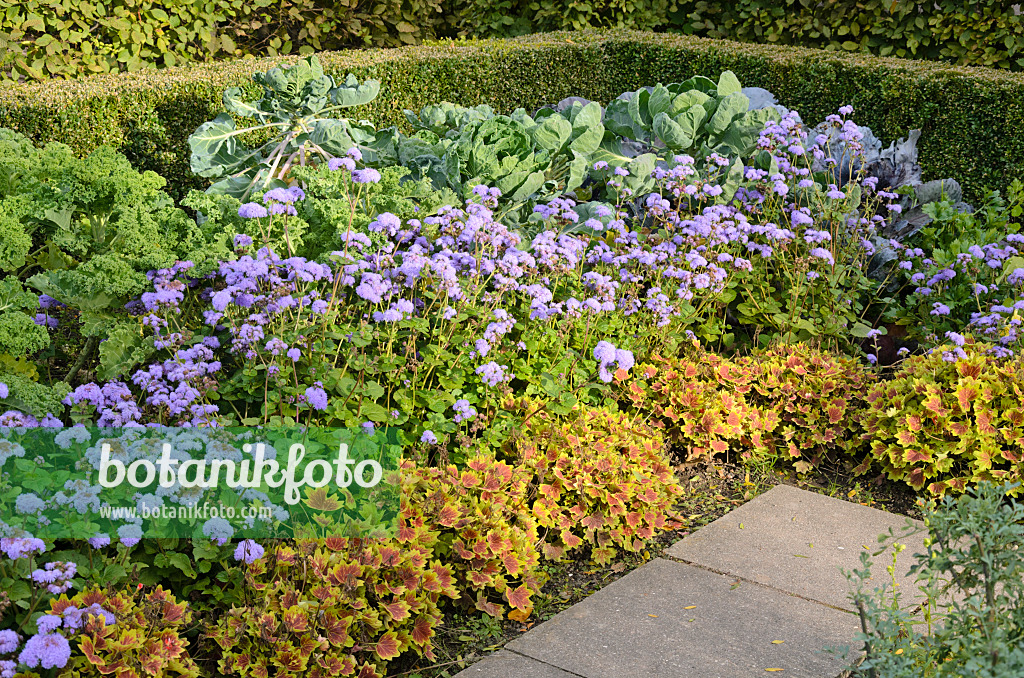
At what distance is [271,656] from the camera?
2627 millimetres

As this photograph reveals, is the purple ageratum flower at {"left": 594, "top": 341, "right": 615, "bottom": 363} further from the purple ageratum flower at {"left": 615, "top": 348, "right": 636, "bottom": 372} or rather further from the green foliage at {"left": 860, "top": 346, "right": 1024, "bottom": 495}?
the green foliage at {"left": 860, "top": 346, "right": 1024, "bottom": 495}

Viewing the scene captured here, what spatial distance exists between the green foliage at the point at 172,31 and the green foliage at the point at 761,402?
4394mm

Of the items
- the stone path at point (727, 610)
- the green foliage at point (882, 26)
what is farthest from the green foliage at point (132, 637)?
the green foliage at point (882, 26)

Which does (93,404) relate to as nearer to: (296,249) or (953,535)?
(296,249)

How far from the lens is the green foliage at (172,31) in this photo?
629cm

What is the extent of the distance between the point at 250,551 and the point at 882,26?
684cm

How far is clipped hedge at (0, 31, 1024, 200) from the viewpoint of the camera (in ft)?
18.0

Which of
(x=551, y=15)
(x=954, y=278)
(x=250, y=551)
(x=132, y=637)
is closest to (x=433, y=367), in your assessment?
(x=250, y=551)

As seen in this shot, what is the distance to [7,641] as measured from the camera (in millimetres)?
2311

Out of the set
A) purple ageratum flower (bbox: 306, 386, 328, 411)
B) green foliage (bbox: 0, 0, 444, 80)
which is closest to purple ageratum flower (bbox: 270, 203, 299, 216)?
purple ageratum flower (bbox: 306, 386, 328, 411)

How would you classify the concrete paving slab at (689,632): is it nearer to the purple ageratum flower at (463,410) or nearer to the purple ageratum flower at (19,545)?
the purple ageratum flower at (463,410)

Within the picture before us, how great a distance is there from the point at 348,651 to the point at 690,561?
4.33 ft

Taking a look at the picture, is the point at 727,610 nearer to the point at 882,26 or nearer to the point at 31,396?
the point at 31,396

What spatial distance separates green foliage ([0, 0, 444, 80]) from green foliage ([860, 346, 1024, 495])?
520cm
